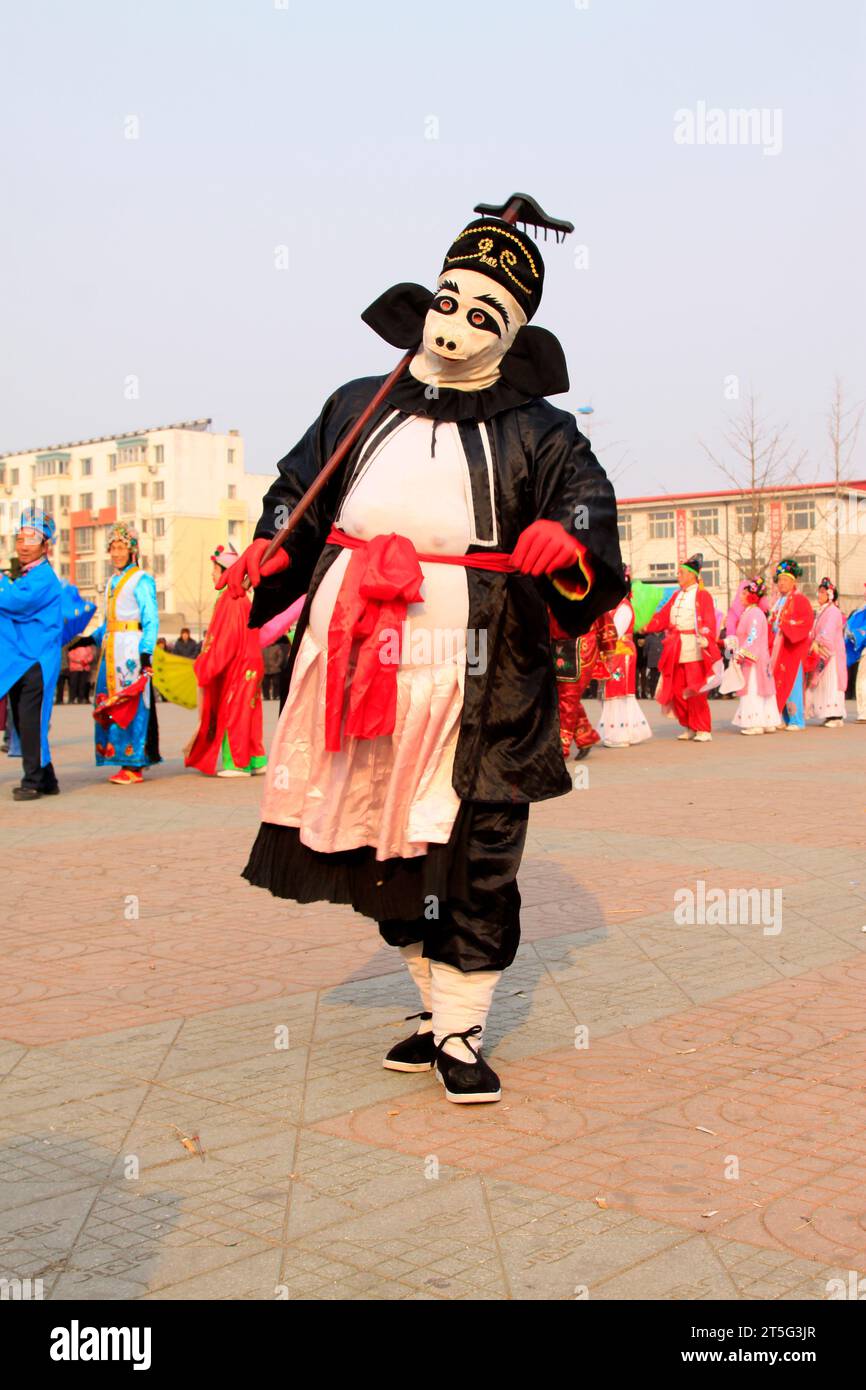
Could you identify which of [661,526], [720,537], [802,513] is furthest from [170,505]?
[802,513]

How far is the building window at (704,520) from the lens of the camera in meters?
65.3

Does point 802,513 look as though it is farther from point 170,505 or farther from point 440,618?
point 440,618

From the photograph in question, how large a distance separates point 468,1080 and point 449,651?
111 centimetres

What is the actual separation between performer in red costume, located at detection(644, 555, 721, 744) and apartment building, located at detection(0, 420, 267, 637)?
7146cm

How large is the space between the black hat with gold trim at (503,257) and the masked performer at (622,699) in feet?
39.2

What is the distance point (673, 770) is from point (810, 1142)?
33.3 feet

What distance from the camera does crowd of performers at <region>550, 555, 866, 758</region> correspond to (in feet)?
49.5

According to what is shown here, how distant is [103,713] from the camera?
12.6 metres

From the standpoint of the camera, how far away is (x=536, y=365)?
14.3 ft

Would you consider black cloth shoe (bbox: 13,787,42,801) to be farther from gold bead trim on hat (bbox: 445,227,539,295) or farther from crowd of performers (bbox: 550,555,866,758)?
gold bead trim on hat (bbox: 445,227,539,295)

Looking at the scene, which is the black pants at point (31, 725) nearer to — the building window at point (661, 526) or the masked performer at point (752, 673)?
the masked performer at point (752, 673)
